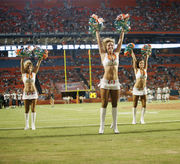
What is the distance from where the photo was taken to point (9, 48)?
184 feet

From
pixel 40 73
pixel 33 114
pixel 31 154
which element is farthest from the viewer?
pixel 40 73

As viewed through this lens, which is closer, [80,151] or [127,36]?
[80,151]

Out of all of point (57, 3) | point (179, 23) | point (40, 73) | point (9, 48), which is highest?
point (57, 3)

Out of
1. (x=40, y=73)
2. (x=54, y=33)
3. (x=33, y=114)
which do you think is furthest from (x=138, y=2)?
(x=33, y=114)

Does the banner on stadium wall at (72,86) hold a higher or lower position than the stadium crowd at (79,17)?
lower

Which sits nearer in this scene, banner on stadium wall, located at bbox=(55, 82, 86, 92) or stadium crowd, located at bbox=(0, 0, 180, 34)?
banner on stadium wall, located at bbox=(55, 82, 86, 92)

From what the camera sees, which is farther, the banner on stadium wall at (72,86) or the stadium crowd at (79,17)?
the stadium crowd at (79,17)

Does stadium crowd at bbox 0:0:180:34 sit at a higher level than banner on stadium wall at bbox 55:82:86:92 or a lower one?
higher

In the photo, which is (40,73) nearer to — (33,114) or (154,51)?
(154,51)

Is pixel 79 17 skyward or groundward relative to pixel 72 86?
skyward

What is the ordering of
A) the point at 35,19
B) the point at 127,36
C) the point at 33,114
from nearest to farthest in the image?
1. the point at 33,114
2. the point at 35,19
3. the point at 127,36

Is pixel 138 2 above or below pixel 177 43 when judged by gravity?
above

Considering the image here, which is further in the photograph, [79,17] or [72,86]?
[79,17]

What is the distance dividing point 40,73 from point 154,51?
75.8 ft
